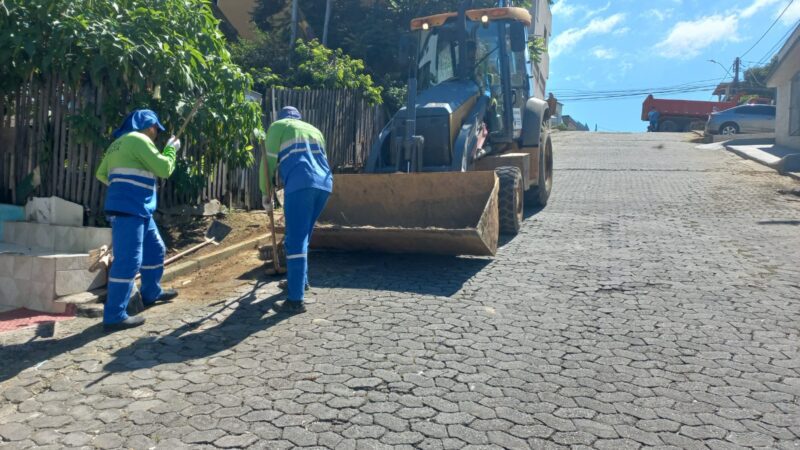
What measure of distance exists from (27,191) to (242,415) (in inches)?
182

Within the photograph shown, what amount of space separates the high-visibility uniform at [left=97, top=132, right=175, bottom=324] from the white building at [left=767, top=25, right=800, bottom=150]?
65.7ft

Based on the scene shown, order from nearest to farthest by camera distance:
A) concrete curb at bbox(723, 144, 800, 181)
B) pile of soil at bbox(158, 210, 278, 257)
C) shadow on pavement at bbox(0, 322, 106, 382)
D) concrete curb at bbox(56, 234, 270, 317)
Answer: shadow on pavement at bbox(0, 322, 106, 382) → concrete curb at bbox(56, 234, 270, 317) → pile of soil at bbox(158, 210, 278, 257) → concrete curb at bbox(723, 144, 800, 181)

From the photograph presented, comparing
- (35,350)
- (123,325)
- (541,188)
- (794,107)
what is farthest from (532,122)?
(794,107)

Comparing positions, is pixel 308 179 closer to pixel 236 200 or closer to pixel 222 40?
pixel 222 40

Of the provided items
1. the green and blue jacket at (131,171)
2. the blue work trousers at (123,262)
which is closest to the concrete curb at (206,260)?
the blue work trousers at (123,262)

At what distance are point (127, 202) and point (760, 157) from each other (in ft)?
59.0

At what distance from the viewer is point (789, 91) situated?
21078 mm

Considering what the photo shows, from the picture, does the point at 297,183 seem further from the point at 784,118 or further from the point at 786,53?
the point at 784,118

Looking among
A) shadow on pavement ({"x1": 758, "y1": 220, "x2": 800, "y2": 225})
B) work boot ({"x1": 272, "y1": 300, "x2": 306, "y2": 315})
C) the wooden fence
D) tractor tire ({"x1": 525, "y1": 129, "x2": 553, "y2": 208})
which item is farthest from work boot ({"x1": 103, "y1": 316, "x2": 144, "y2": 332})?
shadow on pavement ({"x1": 758, "y1": 220, "x2": 800, "y2": 225})

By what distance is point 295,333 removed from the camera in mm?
4926

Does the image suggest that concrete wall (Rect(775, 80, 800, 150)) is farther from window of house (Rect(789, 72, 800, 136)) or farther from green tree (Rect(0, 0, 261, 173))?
green tree (Rect(0, 0, 261, 173))

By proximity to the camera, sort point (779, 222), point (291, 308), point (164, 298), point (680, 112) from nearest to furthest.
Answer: point (291, 308) < point (164, 298) < point (779, 222) < point (680, 112)

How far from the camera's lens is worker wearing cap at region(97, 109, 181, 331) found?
5066 mm

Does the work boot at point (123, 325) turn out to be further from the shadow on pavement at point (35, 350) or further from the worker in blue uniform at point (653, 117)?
the worker in blue uniform at point (653, 117)
